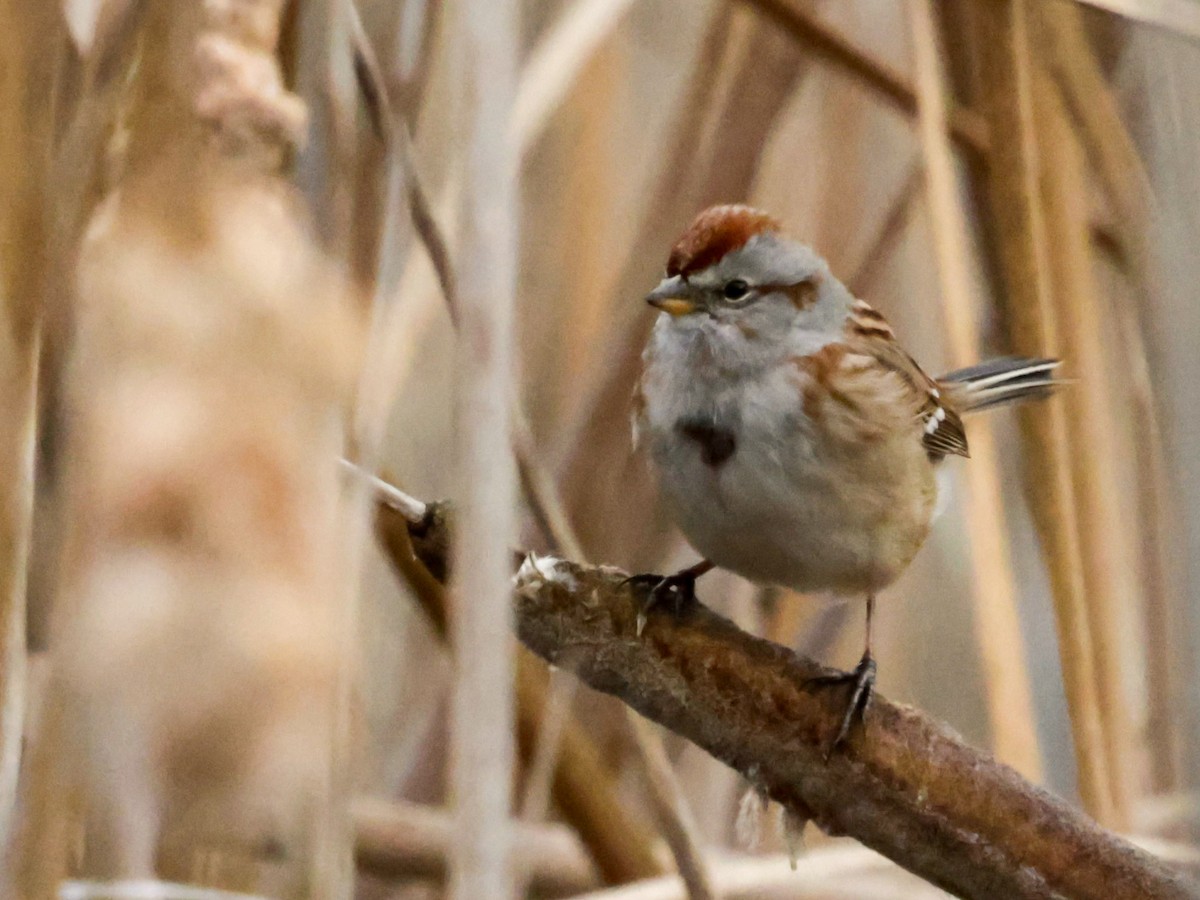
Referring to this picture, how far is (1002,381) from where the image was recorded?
1.00 metres

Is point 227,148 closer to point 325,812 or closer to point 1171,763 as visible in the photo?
point 325,812

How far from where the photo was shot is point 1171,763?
1190mm

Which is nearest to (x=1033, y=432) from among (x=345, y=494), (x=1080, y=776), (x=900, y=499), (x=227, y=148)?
(x=900, y=499)

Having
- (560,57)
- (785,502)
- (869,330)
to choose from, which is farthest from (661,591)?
(560,57)

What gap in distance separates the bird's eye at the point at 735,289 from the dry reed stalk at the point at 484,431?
16.8 inches

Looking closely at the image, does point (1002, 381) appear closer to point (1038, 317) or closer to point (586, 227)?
A: point (1038, 317)

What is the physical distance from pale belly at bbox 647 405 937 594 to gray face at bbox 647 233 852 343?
0.08 meters

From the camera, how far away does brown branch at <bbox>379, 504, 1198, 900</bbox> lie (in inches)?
26.6

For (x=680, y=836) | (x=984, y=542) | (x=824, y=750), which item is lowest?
(x=680, y=836)

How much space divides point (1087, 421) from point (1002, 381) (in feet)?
0.23

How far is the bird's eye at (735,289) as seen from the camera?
885 mm

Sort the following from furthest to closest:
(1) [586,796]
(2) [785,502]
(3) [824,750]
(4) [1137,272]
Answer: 1. (1) [586,796]
2. (4) [1137,272]
3. (2) [785,502]
4. (3) [824,750]

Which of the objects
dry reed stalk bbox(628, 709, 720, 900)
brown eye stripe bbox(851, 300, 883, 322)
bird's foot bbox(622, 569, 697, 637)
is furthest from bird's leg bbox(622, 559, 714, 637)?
brown eye stripe bbox(851, 300, 883, 322)

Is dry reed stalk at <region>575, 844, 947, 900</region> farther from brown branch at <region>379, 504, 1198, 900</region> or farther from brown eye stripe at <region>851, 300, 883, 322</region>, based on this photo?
brown eye stripe at <region>851, 300, 883, 322</region>
